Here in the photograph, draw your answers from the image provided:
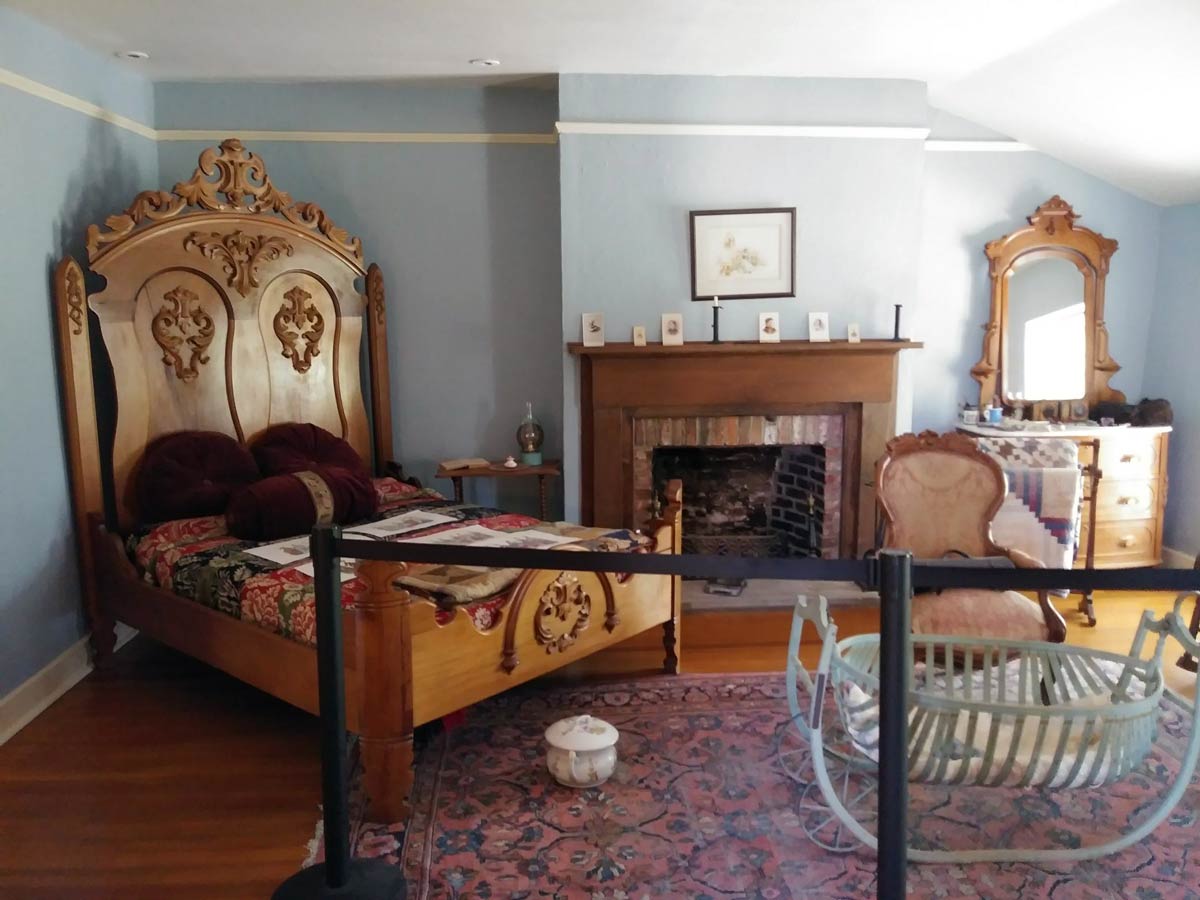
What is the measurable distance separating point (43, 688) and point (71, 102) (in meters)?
2.24

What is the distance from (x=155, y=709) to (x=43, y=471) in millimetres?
955

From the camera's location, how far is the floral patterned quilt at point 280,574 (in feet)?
8.66

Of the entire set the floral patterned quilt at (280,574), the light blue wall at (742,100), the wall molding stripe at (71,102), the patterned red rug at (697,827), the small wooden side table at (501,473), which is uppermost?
the light blue wall at (742,100)

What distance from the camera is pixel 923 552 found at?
354cm

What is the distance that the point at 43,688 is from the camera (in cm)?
319

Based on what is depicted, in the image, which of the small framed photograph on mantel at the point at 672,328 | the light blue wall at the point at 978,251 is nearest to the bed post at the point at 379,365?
the small framed photograph on mantel at the point at 672,328

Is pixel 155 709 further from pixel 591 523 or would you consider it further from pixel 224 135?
pixel 224 135

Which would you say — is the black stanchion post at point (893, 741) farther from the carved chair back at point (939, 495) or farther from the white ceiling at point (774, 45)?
the white ceiling at point (774, 45)

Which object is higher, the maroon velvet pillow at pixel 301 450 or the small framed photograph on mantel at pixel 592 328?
the small framed photograph on mantel at pixel 592 328

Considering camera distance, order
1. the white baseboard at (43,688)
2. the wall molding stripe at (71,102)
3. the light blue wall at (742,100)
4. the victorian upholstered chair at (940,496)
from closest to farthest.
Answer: the white baseboard at (43,688) < the wall molding stripe at (71,102) < the victorian upholstered chair at (940,496) < the light blue wall at (742,100)

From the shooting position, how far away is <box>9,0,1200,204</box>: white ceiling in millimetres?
3223

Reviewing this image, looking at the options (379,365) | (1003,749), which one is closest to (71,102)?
(379,365)

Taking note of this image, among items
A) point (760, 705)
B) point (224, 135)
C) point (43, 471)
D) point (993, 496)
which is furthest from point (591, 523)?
point (224, 135)

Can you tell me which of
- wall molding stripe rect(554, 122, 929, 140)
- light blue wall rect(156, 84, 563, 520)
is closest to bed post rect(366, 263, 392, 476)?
light blue wall rect(156, 84, 563, 520)
